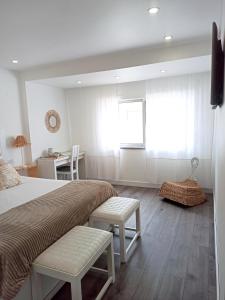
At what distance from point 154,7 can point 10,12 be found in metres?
1.33

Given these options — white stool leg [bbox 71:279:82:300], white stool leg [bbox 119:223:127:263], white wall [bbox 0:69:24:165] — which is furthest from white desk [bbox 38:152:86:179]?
white stool leg [bbox 71:279:82:300]

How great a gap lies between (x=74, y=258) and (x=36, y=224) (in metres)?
0.44

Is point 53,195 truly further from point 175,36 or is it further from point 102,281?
point 175,36

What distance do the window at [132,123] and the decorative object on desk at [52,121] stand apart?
146 cm

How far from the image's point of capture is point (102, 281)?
1.98 meters

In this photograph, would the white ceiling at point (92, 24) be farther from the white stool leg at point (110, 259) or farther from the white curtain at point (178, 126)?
the white stool leg at point (110, 259)

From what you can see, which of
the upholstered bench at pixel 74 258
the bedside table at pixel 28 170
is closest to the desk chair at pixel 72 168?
the bedside table at pixel 28 170

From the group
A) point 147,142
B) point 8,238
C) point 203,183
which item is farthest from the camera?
point 147,142

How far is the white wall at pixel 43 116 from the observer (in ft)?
13.9

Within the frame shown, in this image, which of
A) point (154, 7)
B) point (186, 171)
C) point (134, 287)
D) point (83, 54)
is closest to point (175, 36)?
point (154, 7)

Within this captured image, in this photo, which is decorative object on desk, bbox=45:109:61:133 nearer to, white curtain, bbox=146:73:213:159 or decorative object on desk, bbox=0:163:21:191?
decorative object on desk, bbox=0:163:21:191

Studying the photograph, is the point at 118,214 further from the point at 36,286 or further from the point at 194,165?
the point at 194,165

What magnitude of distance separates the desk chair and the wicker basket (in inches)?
77.0

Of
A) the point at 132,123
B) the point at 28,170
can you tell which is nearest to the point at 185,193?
the point at 132,123
